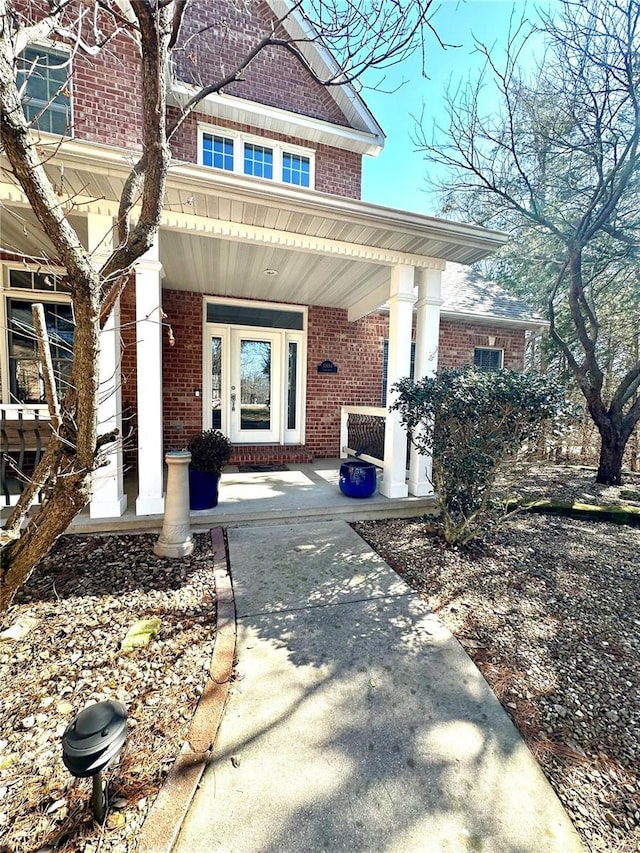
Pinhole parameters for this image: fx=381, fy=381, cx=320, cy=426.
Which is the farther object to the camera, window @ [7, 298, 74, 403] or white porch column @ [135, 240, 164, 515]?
window @ [7, 298, 74, 403]

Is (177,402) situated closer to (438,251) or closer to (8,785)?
(438,251)

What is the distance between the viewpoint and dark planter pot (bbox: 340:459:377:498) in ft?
→ 15.8

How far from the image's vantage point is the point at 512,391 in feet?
11.1

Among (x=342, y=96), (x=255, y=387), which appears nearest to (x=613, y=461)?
(x=255, y=387)

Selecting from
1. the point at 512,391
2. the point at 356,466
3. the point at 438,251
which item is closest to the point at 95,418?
the point at 512,391

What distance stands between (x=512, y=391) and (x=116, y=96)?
728cm

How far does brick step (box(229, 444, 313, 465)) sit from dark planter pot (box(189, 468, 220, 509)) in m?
2.38

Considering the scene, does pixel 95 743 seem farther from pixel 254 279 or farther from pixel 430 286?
pixel 254 279

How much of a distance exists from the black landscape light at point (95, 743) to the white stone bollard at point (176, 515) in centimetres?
217

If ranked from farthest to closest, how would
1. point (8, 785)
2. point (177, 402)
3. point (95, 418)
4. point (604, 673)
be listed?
point (177, 402) → point (604, 673) → point (95, 418) → point (8, 785)

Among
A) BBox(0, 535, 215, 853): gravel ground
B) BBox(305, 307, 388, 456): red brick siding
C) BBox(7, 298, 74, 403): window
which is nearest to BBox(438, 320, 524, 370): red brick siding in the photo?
BBox(305, 307, 388, 456): red brick siding

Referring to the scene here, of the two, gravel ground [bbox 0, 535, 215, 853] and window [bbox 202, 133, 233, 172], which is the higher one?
window [bbox 202, 133, 233, 172]

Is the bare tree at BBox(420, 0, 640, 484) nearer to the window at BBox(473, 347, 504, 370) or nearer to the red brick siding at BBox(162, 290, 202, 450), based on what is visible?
the window at BBox(473, 347, 504, 370)

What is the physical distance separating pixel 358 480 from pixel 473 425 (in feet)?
5.54
